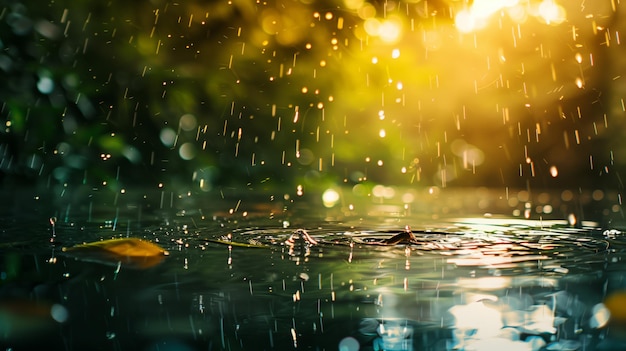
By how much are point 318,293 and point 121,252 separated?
1492 mm

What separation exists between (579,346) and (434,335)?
426 millimetres

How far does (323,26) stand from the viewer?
5.86 meters

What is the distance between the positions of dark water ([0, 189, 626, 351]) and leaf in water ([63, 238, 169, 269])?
74mm

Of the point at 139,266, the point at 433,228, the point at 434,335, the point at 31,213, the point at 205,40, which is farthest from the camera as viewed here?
the point at 31,213

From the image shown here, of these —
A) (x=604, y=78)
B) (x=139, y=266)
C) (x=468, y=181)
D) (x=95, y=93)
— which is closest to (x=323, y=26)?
(x=95, y=93)

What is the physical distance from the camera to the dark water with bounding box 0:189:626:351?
232 cm

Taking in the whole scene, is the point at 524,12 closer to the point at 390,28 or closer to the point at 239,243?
the point at 390,28

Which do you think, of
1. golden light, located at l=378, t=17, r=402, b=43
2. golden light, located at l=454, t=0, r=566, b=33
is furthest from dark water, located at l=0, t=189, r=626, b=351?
golden light, located at l=454, t=0, r=566, b=33

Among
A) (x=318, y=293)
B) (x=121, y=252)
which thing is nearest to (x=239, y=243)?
(x=121, y=252)

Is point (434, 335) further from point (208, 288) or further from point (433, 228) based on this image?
point (433, 228)

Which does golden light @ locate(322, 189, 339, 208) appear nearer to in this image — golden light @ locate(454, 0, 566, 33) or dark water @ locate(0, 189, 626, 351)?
golden light @ locate(454, 0, 566, 33)

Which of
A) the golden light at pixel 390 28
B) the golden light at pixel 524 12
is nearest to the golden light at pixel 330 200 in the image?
the golden light at pixel 524 12

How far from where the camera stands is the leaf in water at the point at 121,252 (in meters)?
4.06

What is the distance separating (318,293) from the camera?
124 inches
